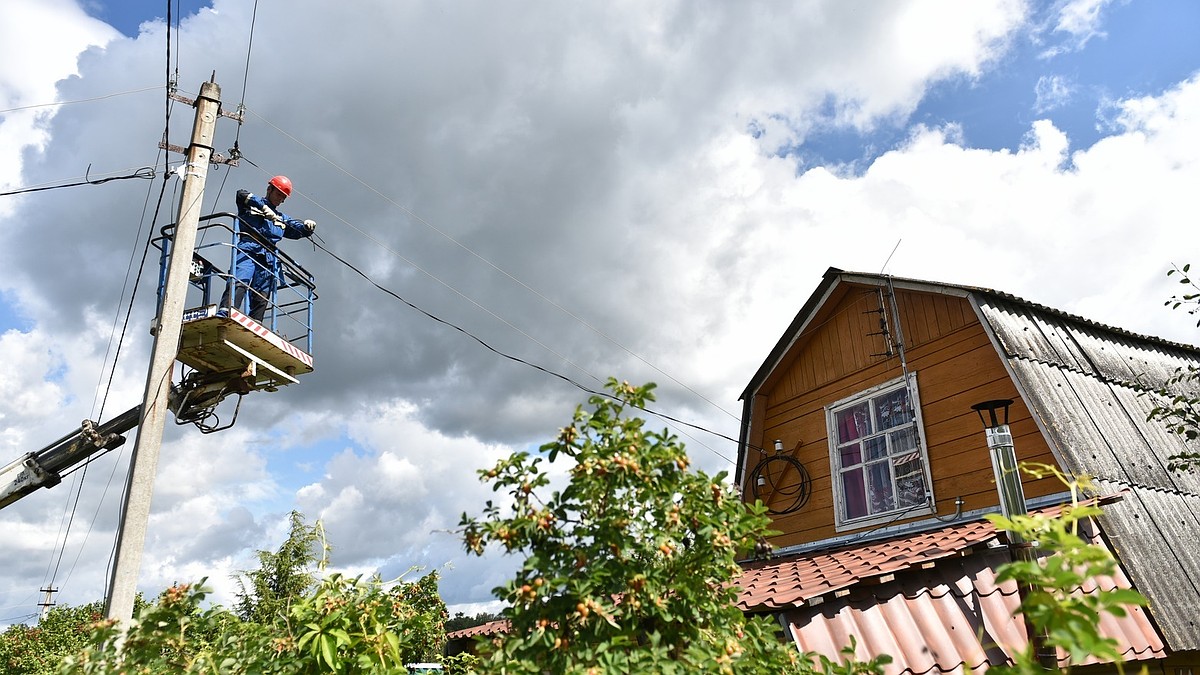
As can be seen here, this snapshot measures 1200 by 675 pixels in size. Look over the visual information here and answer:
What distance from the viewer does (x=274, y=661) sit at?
3.45 meters

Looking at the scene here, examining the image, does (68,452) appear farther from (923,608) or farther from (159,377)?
(923,608)

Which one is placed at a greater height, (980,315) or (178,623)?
(980,315)

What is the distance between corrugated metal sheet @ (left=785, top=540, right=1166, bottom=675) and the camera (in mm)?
5828

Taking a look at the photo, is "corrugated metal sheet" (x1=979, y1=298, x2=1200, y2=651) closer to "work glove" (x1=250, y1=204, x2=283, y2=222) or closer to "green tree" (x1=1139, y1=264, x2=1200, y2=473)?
"green tree" (x1=1139, y1=264, x2=1200, y2=473)

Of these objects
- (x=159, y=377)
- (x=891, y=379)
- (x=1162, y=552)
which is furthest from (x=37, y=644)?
(x=1162, y=552)

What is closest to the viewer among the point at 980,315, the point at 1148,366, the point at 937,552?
the point at 937,552

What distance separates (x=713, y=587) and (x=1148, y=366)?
1040 centimetres

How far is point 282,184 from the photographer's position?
10.4 m

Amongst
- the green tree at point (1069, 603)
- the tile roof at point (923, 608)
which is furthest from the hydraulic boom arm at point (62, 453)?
the green tree at point (1069, 603)

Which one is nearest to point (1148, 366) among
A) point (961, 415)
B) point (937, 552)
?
point (961, 415)

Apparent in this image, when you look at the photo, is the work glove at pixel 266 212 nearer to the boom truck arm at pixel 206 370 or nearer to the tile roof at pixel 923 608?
the boom truck arm at pixel 206 370

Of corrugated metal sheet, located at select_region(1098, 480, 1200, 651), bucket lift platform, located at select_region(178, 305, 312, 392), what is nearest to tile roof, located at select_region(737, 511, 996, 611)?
corrugated metal sheet, located at select_region(1098, 480, 1200, 651)

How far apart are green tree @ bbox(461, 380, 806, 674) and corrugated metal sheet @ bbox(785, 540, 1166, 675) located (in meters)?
3.01

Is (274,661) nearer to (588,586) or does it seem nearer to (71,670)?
(71,670)
